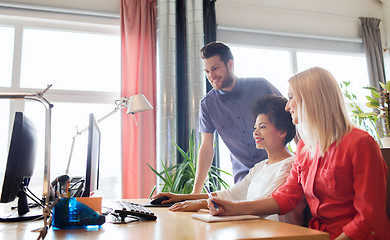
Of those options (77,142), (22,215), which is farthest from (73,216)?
(77,142)

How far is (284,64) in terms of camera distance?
14.1ft

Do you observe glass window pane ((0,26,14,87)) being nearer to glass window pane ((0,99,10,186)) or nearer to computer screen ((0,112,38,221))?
glass window pane ((0,99,10,186))

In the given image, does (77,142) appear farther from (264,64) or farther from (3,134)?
(264,64)

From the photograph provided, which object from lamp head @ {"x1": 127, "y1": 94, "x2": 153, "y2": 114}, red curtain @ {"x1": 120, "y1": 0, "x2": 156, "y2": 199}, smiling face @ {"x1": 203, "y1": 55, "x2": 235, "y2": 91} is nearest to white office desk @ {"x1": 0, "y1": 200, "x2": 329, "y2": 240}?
smiling face @ {"x1": 203, "y1": 55, "x2": 235, "y2": 91}

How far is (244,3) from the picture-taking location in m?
4.03

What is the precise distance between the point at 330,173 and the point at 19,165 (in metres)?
1.11

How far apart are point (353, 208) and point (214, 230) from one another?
47 cm

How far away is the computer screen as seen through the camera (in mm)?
1302

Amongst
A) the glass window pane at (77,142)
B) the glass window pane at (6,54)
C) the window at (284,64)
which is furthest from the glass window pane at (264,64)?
the glass window pane at (6,54)

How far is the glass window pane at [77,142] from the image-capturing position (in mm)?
3373

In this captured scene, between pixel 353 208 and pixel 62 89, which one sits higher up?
pixel 62 89

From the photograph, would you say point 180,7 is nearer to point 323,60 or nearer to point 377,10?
point 323,60

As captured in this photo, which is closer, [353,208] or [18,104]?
[353,208]

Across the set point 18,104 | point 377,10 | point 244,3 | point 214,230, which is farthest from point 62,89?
point 377,10
